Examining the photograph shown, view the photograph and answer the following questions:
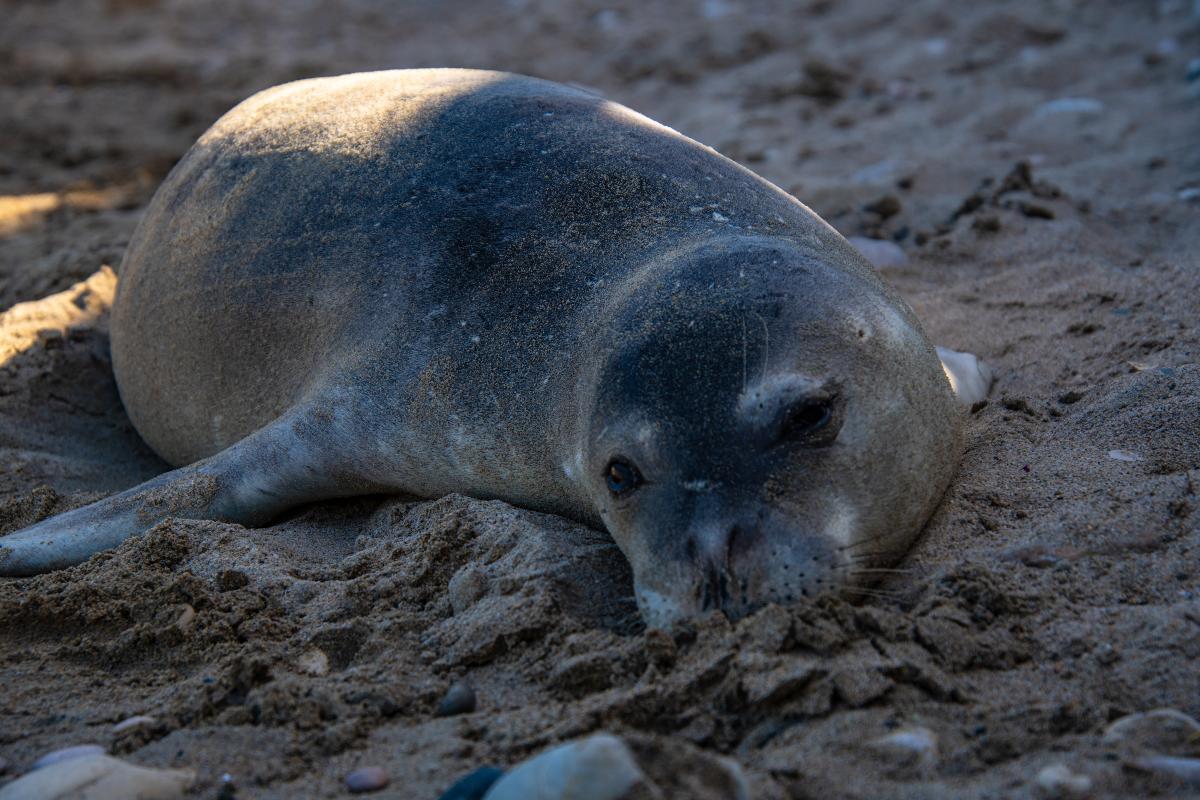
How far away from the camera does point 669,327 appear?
8.93ft

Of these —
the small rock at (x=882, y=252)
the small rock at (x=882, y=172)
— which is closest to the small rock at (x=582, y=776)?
the small rock at (x=882, y=252)

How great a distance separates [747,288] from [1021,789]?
1.30 m

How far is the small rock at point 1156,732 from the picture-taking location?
5.98 feet

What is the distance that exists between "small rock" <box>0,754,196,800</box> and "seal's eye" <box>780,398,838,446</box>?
4.16ft

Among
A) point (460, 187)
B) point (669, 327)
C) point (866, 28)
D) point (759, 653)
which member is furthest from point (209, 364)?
point (866, 28)

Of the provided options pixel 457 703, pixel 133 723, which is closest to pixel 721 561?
pixel 457 703

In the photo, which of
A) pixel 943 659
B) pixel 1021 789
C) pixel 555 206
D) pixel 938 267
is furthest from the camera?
pixel 938 267

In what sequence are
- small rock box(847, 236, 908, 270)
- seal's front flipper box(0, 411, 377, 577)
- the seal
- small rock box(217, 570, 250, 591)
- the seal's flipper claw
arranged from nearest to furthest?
1. the seal
2. small rock box(217, 570, 250, 591)
3. the seal's flipper claw
4. seal's front flipper box(0, 411, 377, 577)
5. small rock box(847, 236, 908, 270)

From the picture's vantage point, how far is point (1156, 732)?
6.08 ft

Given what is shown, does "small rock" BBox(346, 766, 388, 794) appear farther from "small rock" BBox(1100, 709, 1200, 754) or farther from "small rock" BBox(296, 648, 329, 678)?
"small rock" BBox(1100, 709, 1200, 754)

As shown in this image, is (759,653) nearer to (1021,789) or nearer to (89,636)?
(1021,789)

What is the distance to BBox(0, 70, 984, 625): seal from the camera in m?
2.55

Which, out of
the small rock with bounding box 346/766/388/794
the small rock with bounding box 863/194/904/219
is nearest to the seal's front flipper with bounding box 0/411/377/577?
the small rock with bounding box 346/766/388/794

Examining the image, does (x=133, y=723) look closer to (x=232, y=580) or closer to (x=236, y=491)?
(x=232, y=580)
